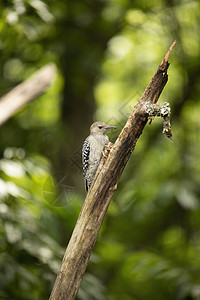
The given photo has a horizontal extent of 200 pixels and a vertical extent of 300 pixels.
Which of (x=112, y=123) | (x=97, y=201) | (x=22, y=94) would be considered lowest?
(x=97, y=201)

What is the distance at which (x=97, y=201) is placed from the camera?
2432 millimetres

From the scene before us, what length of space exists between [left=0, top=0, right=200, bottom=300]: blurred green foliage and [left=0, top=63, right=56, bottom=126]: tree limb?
120 cm

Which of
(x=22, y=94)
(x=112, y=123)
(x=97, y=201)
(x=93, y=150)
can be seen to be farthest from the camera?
(x=112, y=123)

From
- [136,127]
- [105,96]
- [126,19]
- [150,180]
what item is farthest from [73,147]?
[136,127]

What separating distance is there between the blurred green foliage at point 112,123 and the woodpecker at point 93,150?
0.13m

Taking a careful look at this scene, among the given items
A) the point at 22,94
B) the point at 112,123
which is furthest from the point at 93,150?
the point at 22,94

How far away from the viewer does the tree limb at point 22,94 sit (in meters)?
2.53

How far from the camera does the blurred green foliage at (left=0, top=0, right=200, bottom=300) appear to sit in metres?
4.25

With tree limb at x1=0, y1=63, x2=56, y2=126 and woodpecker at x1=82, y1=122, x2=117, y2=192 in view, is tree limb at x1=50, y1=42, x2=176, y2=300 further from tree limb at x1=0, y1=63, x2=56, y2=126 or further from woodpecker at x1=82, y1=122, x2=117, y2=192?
woodpecker at x1=82, y1=122, x2=117, y2=192

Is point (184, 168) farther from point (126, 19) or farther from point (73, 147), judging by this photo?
point (126, 19)

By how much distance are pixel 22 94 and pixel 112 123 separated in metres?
1.70

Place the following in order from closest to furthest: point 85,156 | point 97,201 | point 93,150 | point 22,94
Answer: point 97,201 → point 22,94 → point 93,150 → point 85,156

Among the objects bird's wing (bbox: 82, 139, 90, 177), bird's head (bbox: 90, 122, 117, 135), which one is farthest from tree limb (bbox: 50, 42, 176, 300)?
bird's wing (bbox: 82, 139, 90, 177)

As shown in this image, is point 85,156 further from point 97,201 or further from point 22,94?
point 97,201
